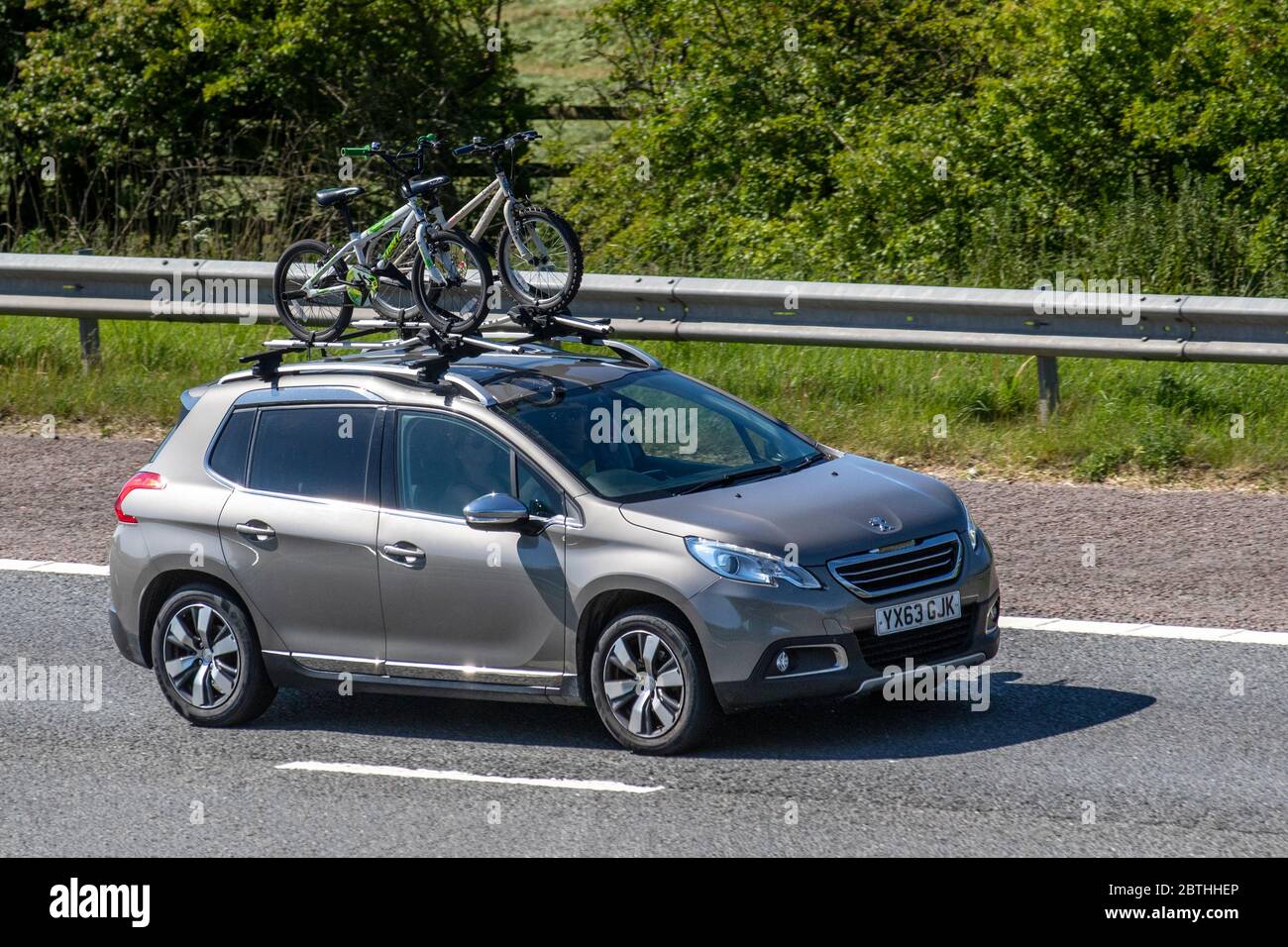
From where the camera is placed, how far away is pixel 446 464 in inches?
310

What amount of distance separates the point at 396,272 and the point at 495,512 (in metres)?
2.98

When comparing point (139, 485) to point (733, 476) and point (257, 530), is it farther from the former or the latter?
point (733, 476)

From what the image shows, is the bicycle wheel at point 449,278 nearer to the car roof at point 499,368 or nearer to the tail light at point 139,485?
the car roof at point 499,368

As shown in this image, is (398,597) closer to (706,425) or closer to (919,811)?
(706,425)

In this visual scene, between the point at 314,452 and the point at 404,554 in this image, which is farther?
the point at 314,452

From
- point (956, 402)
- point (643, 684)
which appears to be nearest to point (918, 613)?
point (643, 684)

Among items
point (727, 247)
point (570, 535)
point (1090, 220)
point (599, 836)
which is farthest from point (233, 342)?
point (599, 836)

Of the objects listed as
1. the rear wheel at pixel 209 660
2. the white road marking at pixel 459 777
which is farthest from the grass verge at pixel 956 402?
the white road marking at pixel 459 777

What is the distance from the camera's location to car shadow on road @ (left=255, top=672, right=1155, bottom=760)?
7.44 meters

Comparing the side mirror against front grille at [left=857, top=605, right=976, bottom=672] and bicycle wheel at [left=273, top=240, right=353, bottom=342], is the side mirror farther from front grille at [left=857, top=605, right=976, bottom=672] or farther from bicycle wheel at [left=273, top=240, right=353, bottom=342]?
bicycle wheel at [left=273, top=240, right=353, bottom=342]

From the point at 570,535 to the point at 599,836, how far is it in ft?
4.47

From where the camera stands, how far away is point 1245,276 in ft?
49.1

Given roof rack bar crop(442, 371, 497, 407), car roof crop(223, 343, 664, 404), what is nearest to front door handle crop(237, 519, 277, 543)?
car roof crop(223, 343, 664, 404)

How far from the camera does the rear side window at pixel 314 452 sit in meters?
8.02
